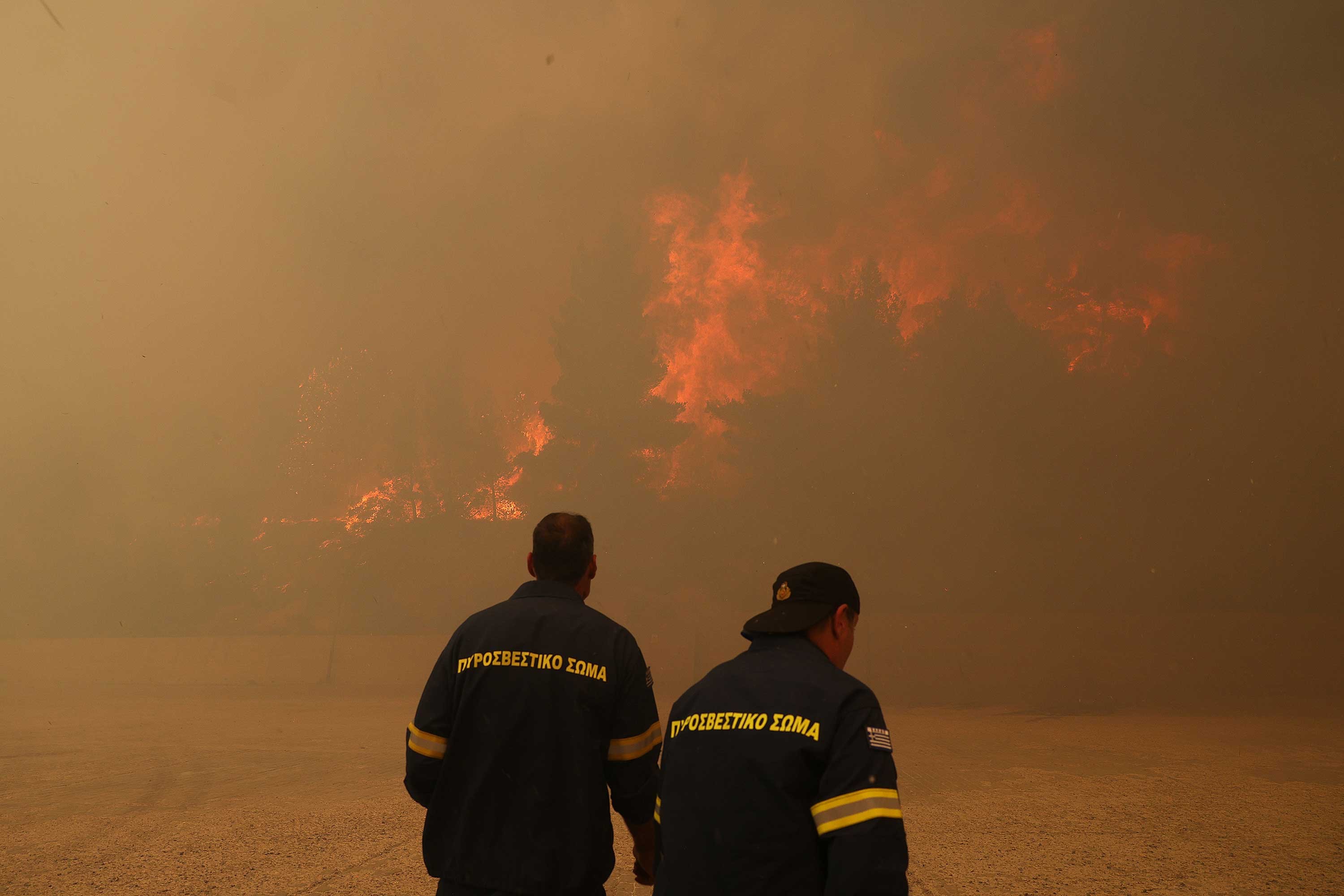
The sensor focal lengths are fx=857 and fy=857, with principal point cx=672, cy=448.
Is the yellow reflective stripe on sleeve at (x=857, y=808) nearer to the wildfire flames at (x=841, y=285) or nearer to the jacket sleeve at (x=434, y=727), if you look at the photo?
the jacket sleeve at (x=434, y=727)

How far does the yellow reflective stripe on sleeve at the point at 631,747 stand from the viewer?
2.44 metres

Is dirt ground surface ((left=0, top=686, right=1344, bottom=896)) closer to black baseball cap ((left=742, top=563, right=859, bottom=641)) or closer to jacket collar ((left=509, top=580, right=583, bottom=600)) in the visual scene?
jacket collar ((left=509, top=580, right=583, bottom=600))

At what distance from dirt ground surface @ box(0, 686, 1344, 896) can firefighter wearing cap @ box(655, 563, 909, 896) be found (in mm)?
4115

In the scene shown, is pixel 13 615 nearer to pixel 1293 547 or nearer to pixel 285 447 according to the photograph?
pixel 285 447

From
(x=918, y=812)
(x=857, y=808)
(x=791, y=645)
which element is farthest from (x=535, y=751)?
(x=918, y=812)

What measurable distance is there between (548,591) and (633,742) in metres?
0.50

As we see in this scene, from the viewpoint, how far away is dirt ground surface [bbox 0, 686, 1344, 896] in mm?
5504

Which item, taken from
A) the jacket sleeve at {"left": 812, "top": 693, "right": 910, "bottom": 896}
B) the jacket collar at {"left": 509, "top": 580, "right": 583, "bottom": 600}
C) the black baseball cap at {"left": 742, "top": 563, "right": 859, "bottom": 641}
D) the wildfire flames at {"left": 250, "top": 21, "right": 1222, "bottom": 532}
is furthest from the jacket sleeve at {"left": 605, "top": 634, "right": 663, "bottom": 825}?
the wildfire flames at {"left": 250, "top": 21, "right": 1222, "bottom": 532}

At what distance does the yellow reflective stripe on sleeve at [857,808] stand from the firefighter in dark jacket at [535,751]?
745 mm

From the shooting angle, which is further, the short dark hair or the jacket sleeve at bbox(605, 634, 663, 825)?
the short dark hair

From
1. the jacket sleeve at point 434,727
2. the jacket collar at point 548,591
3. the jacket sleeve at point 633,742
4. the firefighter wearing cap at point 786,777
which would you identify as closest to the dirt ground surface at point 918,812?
the jacket sleeve at point 434,727

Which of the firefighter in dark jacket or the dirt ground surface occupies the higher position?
the firefighter in dark jacket

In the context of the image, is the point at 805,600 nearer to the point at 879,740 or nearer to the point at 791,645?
the point at 791,645

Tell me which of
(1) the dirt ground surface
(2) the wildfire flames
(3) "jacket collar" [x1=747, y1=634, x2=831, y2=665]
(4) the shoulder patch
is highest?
(2) the wildfire flames
